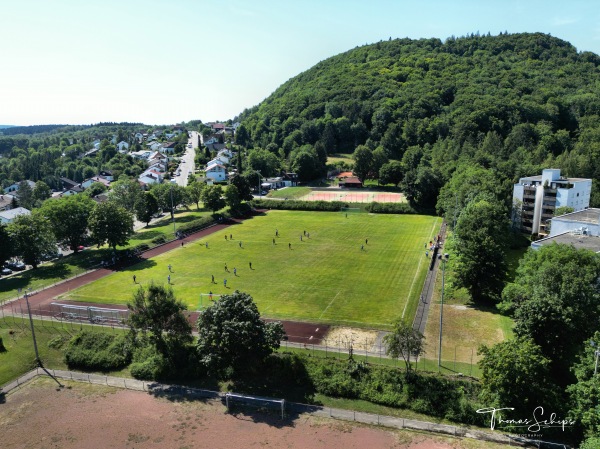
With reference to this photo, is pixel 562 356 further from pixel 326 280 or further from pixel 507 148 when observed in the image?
pixel 507 148

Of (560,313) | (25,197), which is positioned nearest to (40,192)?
(25,197)

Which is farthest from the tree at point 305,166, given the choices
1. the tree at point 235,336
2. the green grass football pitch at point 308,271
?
the tree at point 235,336

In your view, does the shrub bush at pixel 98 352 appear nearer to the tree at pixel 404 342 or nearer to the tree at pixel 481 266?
the tree at pixel 404 342

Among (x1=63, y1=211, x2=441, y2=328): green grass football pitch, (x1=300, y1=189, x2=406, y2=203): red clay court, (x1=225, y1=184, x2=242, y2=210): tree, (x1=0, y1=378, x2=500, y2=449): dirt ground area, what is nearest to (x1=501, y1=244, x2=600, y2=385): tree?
(x1=0, y1=378, x2=500, y2=449): dirt ground area

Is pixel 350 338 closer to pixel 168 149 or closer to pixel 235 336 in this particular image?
pixel 235 336

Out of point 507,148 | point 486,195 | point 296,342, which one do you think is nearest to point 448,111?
point 507,148
